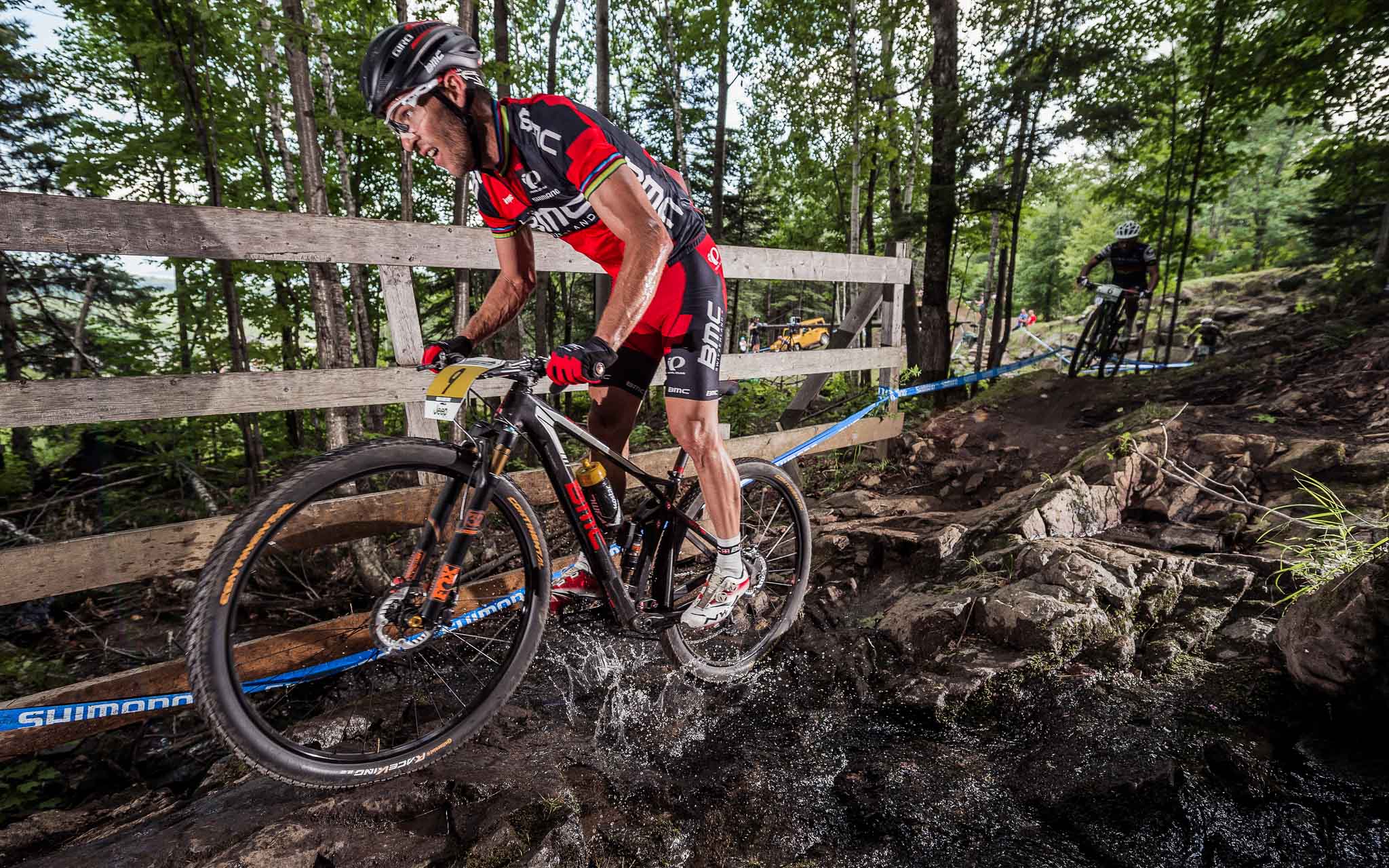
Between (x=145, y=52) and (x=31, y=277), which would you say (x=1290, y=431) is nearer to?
(x=145, y=52)

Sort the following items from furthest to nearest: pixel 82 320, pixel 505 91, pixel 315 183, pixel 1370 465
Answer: pixel 505 91 → pixel 82 320 → pixel 315 183 → pixel 1370 465

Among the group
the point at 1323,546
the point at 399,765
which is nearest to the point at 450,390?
the point at 399,765

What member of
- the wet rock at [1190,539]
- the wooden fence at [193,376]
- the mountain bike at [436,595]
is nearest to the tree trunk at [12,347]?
the mountain bike at [436,595]

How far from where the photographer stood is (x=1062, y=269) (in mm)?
37000

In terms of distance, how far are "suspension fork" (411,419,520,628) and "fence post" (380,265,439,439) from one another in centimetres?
111

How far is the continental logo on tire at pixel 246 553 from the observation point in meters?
1.58

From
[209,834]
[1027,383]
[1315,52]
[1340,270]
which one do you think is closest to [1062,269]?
[1340,270]

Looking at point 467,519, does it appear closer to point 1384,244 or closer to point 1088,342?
point 1088,342

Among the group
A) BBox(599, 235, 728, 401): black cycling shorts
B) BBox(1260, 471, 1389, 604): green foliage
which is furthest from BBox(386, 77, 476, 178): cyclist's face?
BBox(1260, 471, 1389, 604): green foliage

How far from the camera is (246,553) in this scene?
63.5 inches

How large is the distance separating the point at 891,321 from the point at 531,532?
14.3ft

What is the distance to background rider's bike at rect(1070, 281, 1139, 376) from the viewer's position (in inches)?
361

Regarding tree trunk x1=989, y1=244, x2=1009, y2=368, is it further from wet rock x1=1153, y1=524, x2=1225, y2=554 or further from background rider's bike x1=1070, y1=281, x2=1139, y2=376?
wet rock x1=1153, y1=524, x2=1225, y2=554

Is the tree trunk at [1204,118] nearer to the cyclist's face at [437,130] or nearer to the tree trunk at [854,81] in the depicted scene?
the tree trunk at [854,81]
